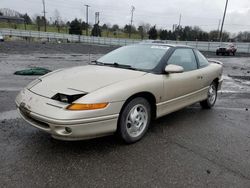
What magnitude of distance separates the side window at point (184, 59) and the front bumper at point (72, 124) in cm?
171

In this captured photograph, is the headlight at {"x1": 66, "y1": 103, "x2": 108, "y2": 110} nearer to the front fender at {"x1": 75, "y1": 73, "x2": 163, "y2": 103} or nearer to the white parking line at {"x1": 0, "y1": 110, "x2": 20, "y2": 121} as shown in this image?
the front fender at {"x1": 75, "y1": 73, "x2": 163, "y2": 103}

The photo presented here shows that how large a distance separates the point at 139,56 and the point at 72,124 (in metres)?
1.96

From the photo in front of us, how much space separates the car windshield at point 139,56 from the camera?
12.1 feet

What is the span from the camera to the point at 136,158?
112 inches

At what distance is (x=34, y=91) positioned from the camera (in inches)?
118

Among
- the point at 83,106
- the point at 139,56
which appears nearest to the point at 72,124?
the point at 83,106

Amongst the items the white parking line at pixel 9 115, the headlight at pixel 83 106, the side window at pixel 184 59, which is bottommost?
the white parking line at pixel 9 115

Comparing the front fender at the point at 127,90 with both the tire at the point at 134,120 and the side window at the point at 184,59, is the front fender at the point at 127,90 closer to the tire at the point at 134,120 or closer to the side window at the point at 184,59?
the tire at the point at 134,120

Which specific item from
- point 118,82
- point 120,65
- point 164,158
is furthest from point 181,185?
point 120,65

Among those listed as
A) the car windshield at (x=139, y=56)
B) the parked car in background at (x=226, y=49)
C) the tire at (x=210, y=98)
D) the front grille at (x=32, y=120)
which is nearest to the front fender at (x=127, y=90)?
the car windshield at (x=139, y=56)

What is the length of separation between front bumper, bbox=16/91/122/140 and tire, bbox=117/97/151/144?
17 cm

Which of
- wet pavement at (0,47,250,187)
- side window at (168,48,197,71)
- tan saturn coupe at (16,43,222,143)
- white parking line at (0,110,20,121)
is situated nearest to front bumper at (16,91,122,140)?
tan saturn coupe at (16,43,222,143)

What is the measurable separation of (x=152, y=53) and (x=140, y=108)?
3.86ft

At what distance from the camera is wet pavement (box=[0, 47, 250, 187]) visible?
2414 millimetres
